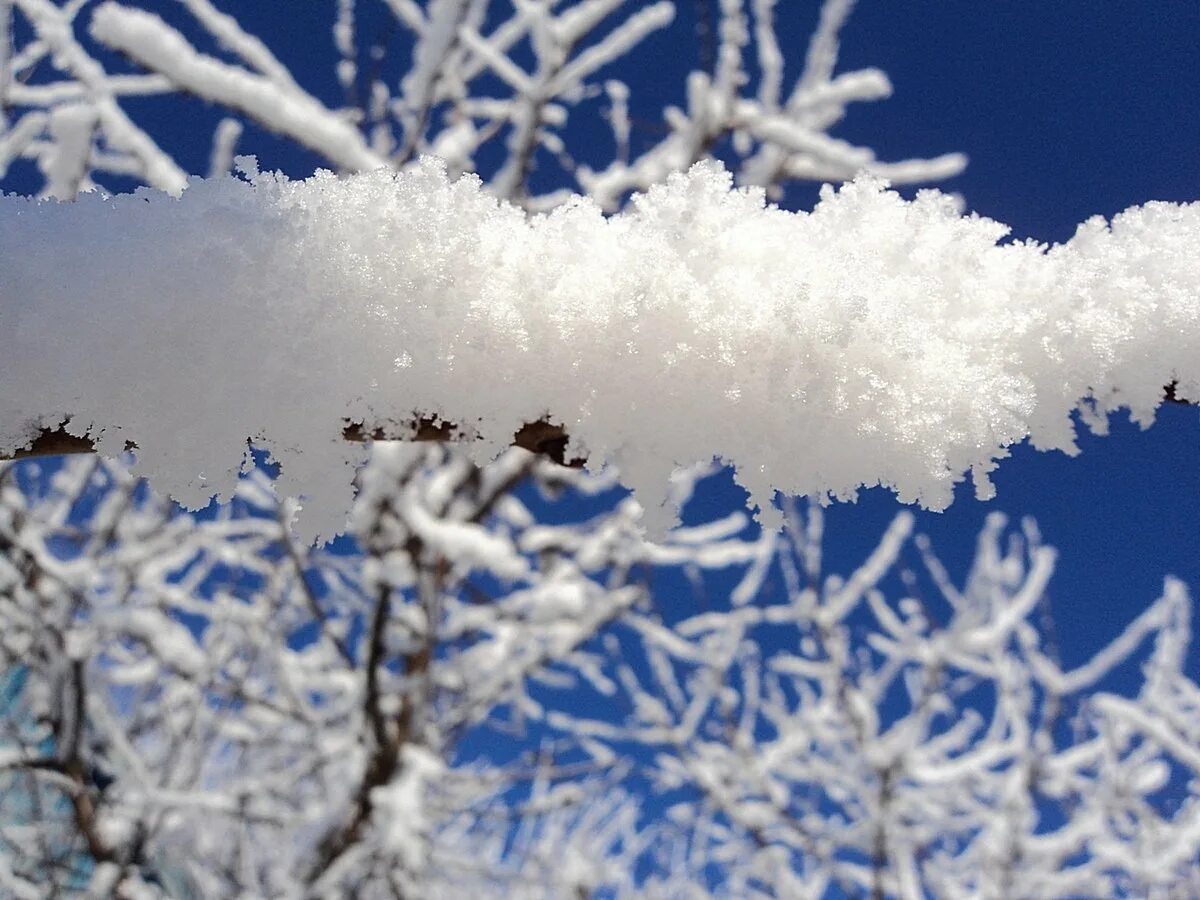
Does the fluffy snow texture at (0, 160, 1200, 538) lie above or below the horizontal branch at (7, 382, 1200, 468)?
above

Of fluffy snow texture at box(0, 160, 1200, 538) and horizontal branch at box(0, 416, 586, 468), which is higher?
fluffy snow texture at box(0, 160, 1200, 538)

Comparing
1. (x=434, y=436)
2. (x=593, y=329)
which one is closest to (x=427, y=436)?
(x=434, y=436)

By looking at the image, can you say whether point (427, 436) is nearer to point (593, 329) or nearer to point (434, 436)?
point (434, 436)

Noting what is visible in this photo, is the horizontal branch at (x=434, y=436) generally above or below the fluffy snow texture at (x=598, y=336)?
below

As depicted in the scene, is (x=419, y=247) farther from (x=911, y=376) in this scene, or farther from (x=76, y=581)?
(x=76, y=581)
